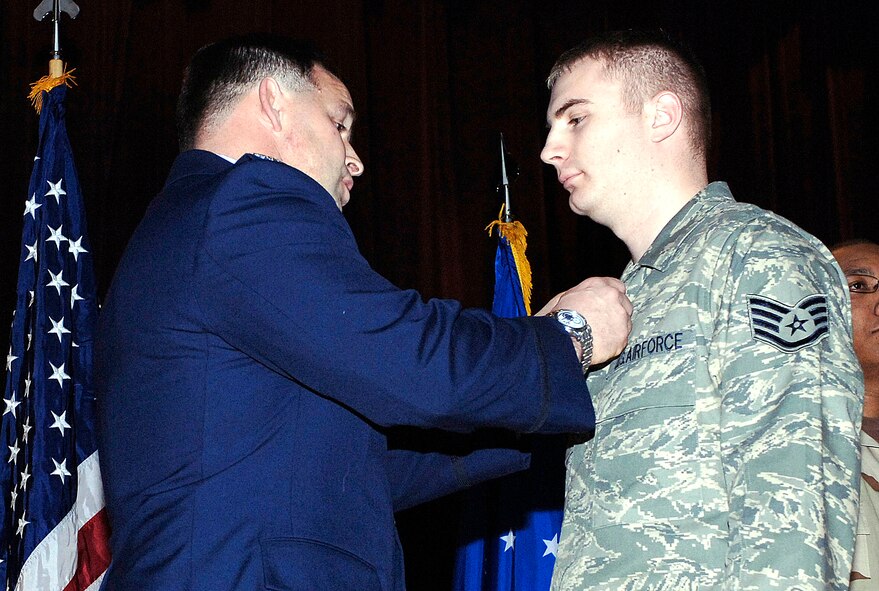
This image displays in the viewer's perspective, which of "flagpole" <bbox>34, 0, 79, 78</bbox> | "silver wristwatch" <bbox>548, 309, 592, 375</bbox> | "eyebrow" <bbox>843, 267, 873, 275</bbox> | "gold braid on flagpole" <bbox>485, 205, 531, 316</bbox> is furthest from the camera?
"gold braid on flagpole" <bbox>485, 205, 531, 316</bbox>

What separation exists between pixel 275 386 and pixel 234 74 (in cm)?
73

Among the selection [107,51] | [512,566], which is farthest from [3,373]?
[512,566]

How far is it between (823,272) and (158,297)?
1.04 meters

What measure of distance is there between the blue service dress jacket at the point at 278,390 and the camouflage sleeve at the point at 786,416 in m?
0.24

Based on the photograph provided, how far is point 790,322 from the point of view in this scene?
151 cm

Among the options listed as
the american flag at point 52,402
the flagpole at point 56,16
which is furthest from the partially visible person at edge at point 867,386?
the flagpole at point 56,16

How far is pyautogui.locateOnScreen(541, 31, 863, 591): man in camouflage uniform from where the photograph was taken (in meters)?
1.43

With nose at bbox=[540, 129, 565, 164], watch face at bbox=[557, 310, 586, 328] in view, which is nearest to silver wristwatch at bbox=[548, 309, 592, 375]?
watch face at bbox=[557, 310, 586, 328]

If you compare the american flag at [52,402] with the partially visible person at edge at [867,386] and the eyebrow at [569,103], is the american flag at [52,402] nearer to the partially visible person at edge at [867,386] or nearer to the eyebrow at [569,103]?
the eyebrow at [569,103]

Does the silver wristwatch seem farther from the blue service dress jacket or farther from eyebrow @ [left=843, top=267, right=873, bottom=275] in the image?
eyebrow @ [left=843, top=267, right=873, bottom=275]

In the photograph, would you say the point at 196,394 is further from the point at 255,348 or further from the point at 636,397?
the point at 636,397

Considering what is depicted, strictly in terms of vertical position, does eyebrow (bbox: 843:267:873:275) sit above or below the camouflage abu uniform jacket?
below

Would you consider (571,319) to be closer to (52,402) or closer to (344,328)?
(344,328)

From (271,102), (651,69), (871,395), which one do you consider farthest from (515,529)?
(271,102)
